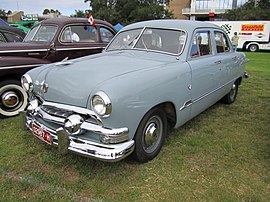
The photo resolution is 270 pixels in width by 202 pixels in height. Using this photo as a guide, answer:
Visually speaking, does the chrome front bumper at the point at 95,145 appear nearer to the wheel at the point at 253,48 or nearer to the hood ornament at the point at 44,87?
the hood ornament at the point at 44,87

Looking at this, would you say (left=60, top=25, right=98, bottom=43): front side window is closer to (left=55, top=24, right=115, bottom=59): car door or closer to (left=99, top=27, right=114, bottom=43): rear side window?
(left=55, top=24, right=115, bottom=59): car door

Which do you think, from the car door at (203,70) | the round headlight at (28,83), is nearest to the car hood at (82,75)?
the round headlight at (28,83)

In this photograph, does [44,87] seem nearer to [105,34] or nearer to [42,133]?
[42,133]

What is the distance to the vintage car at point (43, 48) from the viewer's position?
14.5 ft

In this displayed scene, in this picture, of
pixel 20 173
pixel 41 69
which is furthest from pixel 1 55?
pixel 20 173

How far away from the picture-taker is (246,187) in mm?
2619

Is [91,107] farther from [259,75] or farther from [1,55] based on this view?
[259,75]

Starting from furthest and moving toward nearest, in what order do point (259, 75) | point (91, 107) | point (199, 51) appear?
point (259, 75) → point (199, 51) → point (91, 107)

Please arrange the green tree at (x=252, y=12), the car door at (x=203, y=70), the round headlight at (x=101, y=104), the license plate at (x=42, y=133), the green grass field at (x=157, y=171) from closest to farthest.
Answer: the round headlight at (x=101, y=104), the green grass field at (x=157, y=171), the license plate at (x=42, y=133), the car door at (x=203, y=70), the green tree at (x=252, y=12)

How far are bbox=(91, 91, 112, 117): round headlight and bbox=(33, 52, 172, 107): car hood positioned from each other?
9 cm

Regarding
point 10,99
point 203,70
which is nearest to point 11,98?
point 10,99

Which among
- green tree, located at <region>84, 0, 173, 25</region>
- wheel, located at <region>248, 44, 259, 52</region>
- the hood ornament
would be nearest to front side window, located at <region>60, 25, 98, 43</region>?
the hood ornament

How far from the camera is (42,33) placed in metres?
5.75

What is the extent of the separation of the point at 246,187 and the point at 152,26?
8.27 ft
